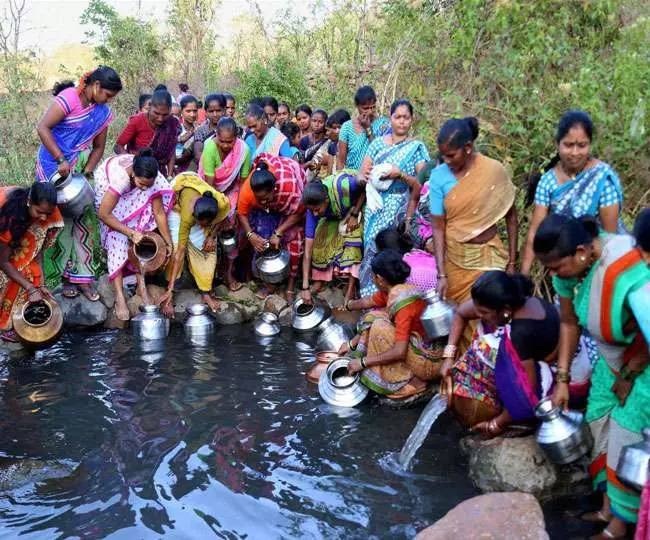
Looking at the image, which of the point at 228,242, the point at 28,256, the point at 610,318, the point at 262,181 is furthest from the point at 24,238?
the point at 610,318

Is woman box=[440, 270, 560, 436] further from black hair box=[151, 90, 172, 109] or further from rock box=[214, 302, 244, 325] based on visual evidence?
black hair box=[151, 90, 172, 109]

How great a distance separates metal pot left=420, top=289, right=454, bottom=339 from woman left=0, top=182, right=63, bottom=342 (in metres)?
3.24

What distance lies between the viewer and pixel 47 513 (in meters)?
3.66

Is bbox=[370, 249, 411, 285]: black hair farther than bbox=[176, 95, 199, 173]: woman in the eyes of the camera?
No

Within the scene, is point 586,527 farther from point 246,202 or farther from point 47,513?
point 246,202

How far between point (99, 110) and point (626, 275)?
5.30m

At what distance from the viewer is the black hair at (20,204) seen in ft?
18.4

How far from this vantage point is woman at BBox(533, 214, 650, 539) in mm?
3023

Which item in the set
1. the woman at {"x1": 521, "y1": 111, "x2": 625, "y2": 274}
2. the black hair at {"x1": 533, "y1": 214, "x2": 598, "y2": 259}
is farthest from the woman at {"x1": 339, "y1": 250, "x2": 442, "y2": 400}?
the black hair at {"x1": 533, "y1": 214, "x2": 598, "y2": 259}

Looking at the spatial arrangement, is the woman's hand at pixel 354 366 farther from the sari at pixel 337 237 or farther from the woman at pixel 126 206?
the woman at pixel 126 206

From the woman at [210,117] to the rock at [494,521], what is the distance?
5.65 metres

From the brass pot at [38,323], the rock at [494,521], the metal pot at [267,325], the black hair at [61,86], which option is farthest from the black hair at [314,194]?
the rock at [494,521]

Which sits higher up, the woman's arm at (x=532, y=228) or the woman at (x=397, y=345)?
the woman's arm at (x=532, y=228)

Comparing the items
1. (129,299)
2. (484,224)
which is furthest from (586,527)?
(129,299)
